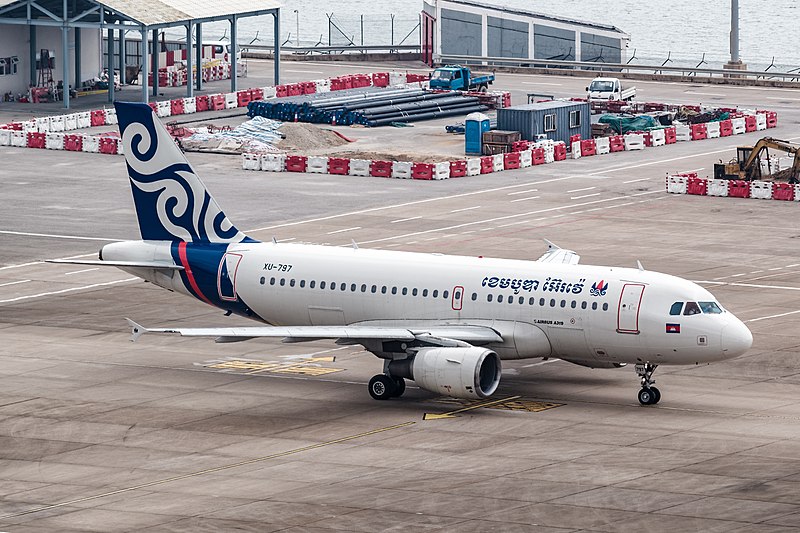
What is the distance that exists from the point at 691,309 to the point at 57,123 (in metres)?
76.1

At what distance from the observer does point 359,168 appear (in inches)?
3797

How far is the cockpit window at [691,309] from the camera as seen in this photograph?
44188mm

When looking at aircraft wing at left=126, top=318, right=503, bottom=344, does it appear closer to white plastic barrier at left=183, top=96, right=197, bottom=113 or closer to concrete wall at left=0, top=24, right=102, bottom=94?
white plastic barrier at left=183, top=96, right=197, bottom=113

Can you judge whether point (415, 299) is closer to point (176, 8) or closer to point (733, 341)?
point (733, 341)

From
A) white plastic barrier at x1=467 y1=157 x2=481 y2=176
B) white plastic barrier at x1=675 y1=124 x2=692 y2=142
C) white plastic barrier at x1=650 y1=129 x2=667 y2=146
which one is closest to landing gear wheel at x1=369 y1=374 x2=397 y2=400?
white plastic barrier at x1=467 y1=157 x2=481 y2=176

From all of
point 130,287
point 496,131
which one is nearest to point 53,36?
point 496,131

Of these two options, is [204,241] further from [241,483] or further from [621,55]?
[621,55]

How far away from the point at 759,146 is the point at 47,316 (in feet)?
153

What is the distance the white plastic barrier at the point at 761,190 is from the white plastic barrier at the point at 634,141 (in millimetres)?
19495

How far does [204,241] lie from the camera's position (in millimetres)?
51906

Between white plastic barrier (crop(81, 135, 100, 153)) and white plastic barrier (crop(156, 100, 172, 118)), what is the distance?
1496 centimetres

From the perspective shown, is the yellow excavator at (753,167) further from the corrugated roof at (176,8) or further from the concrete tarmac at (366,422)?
the corrugated roof at (176,8)

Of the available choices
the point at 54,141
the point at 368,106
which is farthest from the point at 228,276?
the point at 368,106

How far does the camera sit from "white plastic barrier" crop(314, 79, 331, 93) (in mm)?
134125
